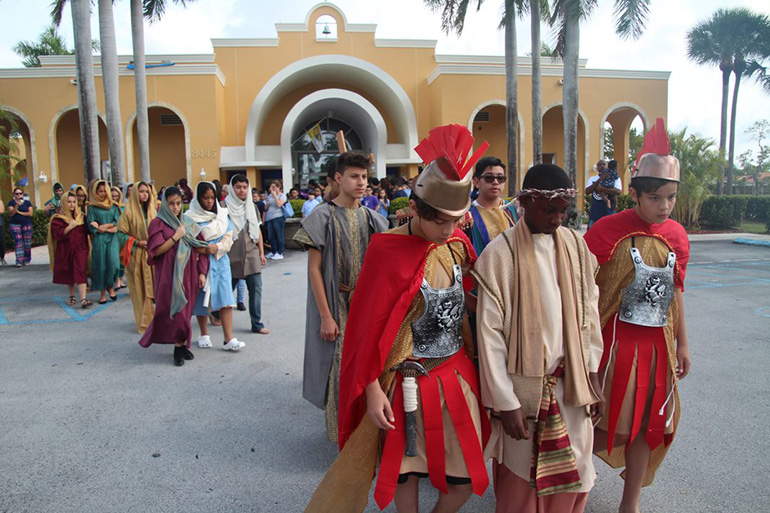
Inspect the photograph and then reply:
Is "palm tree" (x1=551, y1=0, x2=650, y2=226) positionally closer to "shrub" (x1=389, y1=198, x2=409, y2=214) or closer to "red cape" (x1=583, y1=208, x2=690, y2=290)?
"shrub" (x1=389, y1=198, x2=409, y2=214)

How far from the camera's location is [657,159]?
279 centimetres

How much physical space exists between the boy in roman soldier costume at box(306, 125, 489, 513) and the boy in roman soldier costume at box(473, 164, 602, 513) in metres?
0.15

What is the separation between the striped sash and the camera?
2174mm

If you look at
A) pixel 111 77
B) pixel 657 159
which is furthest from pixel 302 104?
pixel 657 159

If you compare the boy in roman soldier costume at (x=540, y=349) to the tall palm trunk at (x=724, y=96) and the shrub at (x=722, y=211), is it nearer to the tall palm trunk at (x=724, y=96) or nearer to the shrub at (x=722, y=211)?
the shrub at (x=722, y=211)

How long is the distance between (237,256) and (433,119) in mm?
18451

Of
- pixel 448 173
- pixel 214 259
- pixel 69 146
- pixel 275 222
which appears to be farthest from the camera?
pixel 69 146

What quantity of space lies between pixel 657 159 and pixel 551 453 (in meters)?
1.60

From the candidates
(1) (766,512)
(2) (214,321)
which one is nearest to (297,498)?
(1) (766,512)

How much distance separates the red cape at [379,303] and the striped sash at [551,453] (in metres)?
0.67

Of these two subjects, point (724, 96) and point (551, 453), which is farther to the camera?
point (724, 96)

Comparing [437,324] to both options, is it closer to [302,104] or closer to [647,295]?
[647,295]

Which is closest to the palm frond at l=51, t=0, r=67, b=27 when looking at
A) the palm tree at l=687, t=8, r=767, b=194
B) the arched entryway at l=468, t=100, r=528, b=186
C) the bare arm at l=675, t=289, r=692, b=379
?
the arched entryway at l=468, t=100, r=528, b=186

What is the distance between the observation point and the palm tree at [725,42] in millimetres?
30875
